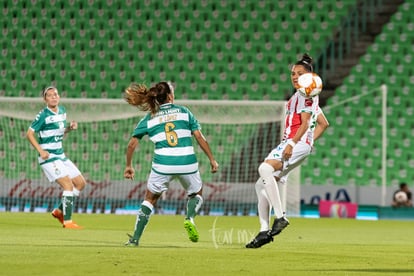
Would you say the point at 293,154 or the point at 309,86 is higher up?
the point at 309,86

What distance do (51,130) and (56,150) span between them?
308 millimetres

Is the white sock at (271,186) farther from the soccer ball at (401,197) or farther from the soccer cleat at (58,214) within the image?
the soccer ball at (401,197)

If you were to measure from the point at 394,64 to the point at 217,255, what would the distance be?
52.8 ft

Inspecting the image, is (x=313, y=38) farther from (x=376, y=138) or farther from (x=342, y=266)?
(x=342, y=266)

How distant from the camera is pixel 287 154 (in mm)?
10438

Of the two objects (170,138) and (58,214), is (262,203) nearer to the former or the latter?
(170,138)

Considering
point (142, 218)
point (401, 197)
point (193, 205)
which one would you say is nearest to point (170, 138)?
point (193, 205)

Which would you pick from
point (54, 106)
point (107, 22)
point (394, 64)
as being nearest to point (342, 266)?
point (54, 106)

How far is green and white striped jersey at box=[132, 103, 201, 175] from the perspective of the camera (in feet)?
35.9

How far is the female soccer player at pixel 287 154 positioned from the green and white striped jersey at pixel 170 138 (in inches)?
30.7

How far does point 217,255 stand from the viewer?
9531 millimetres

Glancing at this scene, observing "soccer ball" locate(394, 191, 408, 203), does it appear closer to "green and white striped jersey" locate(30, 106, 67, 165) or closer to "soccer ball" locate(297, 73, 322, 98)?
"green and white striped jersey" locate(30, 106, 67, 165)

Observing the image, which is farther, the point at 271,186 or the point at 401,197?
the point at 401,197

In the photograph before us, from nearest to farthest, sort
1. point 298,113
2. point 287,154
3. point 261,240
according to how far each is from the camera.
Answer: point 287,154
point 261,240
point 298,113
